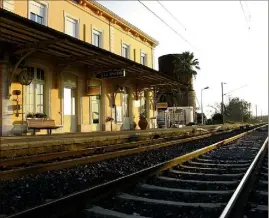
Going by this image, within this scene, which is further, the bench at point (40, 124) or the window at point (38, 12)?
the window at point (38, 12)

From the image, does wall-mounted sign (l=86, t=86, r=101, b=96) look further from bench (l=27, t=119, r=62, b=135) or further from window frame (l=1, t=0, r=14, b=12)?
window frame (l=1, t=0, r=14, b=12)

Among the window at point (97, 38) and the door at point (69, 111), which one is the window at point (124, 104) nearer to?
the window at point (97, 38)

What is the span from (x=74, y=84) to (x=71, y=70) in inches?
36.8

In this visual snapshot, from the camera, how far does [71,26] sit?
78.7 ft

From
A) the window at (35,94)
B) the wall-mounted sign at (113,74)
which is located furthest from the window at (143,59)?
the window at (35,94)

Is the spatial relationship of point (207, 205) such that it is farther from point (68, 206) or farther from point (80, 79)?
point (80, 79)

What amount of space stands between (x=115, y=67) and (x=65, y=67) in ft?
10.8

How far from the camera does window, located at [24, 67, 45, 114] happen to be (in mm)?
17688

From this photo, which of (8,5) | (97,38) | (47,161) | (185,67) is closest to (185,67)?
(185,67)

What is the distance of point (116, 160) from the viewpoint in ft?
32.0

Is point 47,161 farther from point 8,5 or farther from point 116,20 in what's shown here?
point 116,20

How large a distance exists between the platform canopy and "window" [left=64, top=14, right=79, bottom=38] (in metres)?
3.29

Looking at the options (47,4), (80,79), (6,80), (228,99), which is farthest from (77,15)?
(228,99)

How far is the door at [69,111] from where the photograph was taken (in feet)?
68.1
